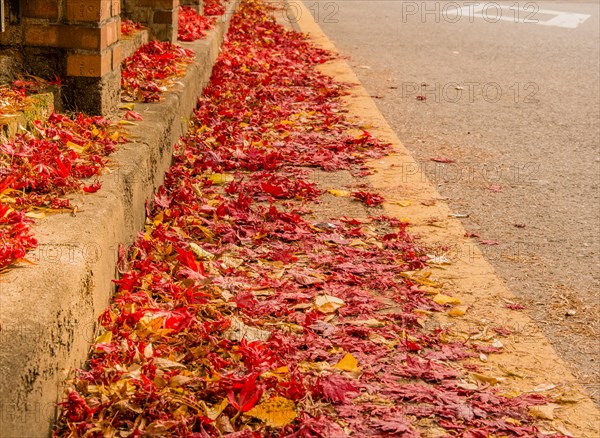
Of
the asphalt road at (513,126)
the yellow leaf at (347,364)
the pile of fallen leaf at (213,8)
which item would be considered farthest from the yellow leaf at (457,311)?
the pile of fallen leaf at (213,8)

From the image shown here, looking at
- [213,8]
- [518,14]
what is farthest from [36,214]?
[518,14]

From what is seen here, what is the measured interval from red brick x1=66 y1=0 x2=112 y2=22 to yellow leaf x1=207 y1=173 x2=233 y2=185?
112 centimetres

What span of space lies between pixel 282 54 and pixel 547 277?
5.28 meters

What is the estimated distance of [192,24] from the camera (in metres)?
7.46

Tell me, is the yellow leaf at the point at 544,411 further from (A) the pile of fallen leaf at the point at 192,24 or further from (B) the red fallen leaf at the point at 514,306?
(A) the pile of fallen leaf at the point at 192,24

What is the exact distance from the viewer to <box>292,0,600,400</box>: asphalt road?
158 inches

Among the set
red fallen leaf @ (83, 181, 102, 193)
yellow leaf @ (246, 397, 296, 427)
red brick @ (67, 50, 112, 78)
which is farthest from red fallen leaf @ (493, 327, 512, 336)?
red brick @ (67, 50, 112, 78)

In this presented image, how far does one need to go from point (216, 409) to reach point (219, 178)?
2.41 m

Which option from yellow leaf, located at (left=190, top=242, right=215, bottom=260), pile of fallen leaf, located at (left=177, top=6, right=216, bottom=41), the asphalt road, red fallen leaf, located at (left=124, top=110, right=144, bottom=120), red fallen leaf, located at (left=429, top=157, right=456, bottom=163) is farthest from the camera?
pile of fallen leaf, located at (left=177, top=6, right=216, bottom=41)

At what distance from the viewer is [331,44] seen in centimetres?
986

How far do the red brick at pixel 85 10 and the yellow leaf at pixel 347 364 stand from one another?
1.92 meters

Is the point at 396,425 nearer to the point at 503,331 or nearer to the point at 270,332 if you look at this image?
the point at 270,332

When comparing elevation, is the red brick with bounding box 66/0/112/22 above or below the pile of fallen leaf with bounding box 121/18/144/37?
above

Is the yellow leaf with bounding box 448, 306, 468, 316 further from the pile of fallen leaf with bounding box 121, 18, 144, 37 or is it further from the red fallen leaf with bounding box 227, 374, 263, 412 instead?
the pile of fallen leaf with bounding box 121, 18, 144, 37
